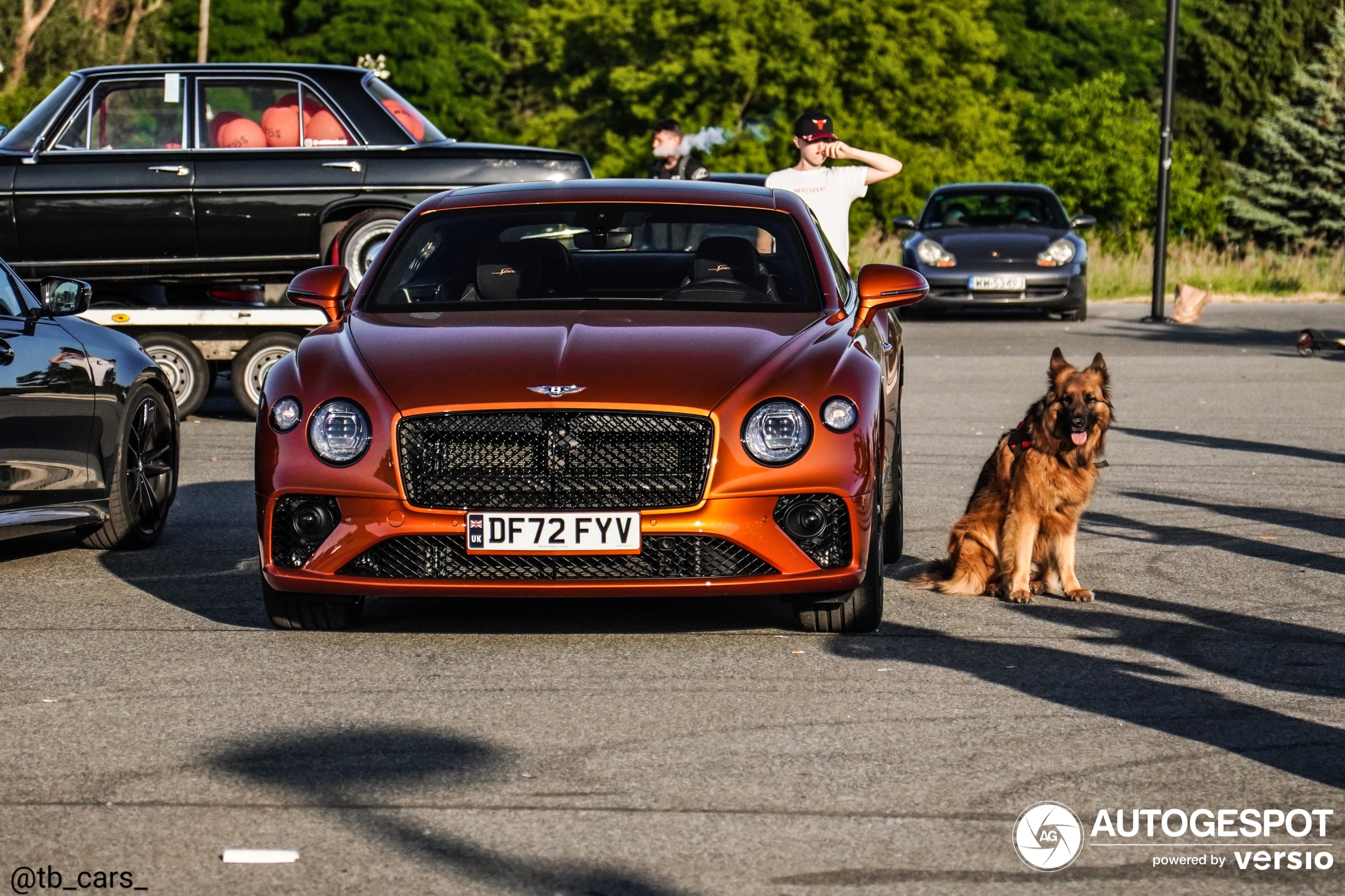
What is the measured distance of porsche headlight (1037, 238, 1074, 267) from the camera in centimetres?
2380

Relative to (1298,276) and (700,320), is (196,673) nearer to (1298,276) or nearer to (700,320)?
(700,320)

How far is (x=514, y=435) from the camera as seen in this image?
6398mm

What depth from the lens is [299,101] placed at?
1433cm

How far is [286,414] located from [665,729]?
195 centimetres

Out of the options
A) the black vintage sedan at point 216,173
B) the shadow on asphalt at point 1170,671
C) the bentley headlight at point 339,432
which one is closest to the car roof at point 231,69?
the black vintage sedan at point 216,173

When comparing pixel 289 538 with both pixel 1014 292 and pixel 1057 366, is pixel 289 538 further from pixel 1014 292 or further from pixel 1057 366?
pixel 1014 292

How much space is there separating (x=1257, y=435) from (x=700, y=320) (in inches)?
A: 284

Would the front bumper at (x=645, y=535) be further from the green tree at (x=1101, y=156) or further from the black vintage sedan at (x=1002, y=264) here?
the green tree at (x=1101, y=156)

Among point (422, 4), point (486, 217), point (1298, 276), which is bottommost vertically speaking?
point (1298, 276)

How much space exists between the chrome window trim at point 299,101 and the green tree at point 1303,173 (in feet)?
160

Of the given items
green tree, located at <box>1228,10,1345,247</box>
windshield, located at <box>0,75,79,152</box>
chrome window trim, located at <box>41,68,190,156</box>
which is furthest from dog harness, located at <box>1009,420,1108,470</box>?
green tree, located at <box>1228,10,1345,247</box>

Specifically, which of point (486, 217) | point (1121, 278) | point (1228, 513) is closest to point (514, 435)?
point (486, 217)

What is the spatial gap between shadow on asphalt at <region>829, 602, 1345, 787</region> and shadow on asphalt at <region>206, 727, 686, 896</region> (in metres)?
1.76

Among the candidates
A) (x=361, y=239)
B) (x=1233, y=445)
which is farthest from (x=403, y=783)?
(x=361, y=239)
